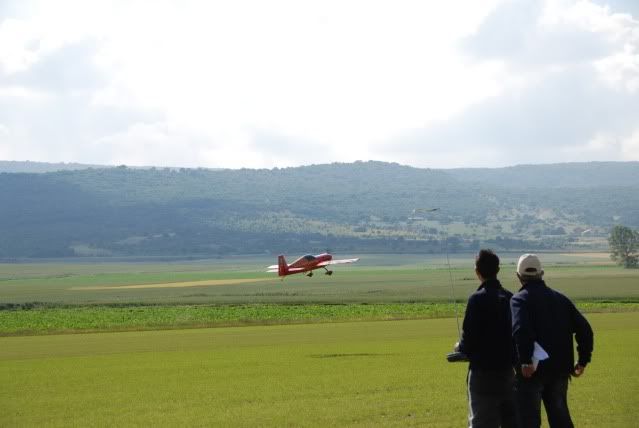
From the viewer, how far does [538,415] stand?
31.9 ft

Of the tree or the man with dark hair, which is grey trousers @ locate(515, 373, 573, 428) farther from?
the tree

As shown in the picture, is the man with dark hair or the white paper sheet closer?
the white paper sheet

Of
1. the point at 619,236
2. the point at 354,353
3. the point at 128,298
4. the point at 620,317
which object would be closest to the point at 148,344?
the point at 354,353

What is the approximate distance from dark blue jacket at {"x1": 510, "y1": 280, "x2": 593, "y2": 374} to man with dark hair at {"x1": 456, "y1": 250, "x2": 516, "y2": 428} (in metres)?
0.19

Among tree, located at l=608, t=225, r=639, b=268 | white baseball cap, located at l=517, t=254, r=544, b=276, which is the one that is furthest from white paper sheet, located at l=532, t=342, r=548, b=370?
tree, located at l=608, t=225, r=639, b=268

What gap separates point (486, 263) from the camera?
32.6ft

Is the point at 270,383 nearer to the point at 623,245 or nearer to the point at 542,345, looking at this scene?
the point at 542,345

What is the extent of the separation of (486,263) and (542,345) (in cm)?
93

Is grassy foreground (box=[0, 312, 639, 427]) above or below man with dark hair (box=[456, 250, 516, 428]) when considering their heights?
below

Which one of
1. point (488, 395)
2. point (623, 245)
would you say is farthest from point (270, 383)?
point (623, 245)

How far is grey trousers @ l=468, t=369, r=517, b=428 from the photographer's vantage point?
9.85 meters

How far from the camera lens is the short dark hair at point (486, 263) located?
9.91 meters

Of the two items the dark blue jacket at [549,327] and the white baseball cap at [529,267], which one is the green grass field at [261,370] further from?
the white baseball cap at [529,267]

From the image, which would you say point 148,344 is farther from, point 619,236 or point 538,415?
point 619,236
